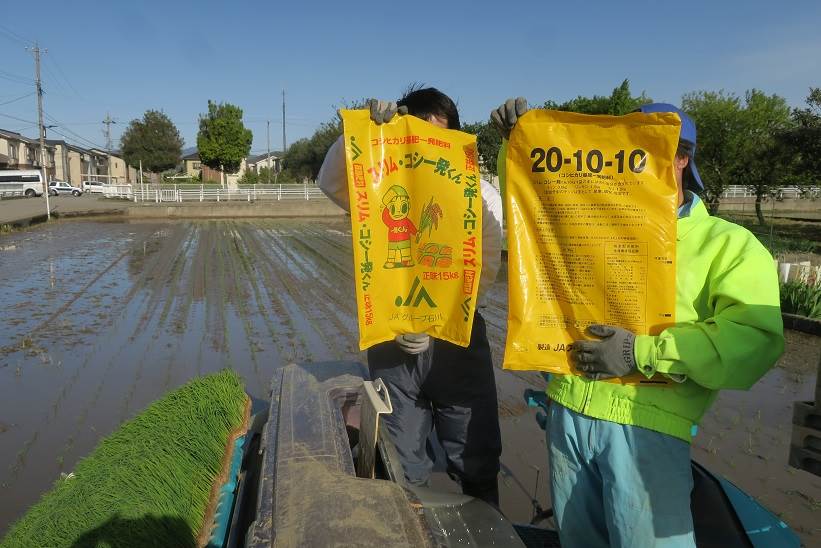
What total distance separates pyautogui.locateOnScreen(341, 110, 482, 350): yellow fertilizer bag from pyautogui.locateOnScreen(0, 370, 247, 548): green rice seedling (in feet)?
2.74

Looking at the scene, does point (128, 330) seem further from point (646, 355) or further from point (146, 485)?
point (646, 355)

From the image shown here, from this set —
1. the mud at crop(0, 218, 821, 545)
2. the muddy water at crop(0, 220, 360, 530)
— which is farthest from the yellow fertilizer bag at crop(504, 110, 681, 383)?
the muddy water at crop(0, 220, 360, 530)

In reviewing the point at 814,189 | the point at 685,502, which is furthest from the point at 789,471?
the point at 814,189

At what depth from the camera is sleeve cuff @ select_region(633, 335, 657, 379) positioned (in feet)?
5.26

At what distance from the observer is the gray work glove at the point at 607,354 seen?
1637 mm

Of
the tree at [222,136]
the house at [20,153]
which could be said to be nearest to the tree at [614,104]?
the tree at [222,136]

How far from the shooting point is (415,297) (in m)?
2.18

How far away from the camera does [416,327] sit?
2195mm

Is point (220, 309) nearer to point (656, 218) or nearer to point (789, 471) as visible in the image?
point (789, 471)

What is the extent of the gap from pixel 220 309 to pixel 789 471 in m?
7.00

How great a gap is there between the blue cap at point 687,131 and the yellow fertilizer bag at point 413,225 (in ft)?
2.07

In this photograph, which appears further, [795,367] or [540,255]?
[795,367]

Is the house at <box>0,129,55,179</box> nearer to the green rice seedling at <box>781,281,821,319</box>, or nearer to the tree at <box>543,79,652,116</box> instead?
the tree at <box>543,79,652,116</box>

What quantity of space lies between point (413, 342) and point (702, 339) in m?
1.05
